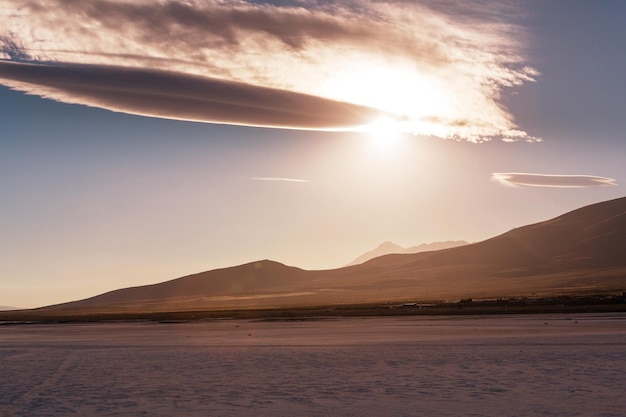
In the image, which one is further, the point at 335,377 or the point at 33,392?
the point at 335,377

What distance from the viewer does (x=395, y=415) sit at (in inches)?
654

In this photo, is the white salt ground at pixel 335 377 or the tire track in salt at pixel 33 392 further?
the tire track in salt at pixel 33 392

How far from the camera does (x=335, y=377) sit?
2350cm

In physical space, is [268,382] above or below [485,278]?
below

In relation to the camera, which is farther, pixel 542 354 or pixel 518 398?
pixel 542 354

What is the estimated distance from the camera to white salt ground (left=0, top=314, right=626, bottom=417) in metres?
17.9

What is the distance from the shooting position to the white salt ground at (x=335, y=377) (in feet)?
58.7

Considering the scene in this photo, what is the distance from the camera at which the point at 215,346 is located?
37844 millimetres

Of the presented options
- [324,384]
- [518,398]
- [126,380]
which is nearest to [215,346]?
[126,380]

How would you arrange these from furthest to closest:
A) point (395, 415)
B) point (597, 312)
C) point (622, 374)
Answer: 1. point (597, 312)
2. point (622, 374)
3. point (395, 415)

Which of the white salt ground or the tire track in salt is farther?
the tire track in salt

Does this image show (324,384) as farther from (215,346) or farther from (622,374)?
(215,346)

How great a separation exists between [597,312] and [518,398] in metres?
47.7

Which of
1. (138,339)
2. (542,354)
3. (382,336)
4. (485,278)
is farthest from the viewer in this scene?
(485,278)
